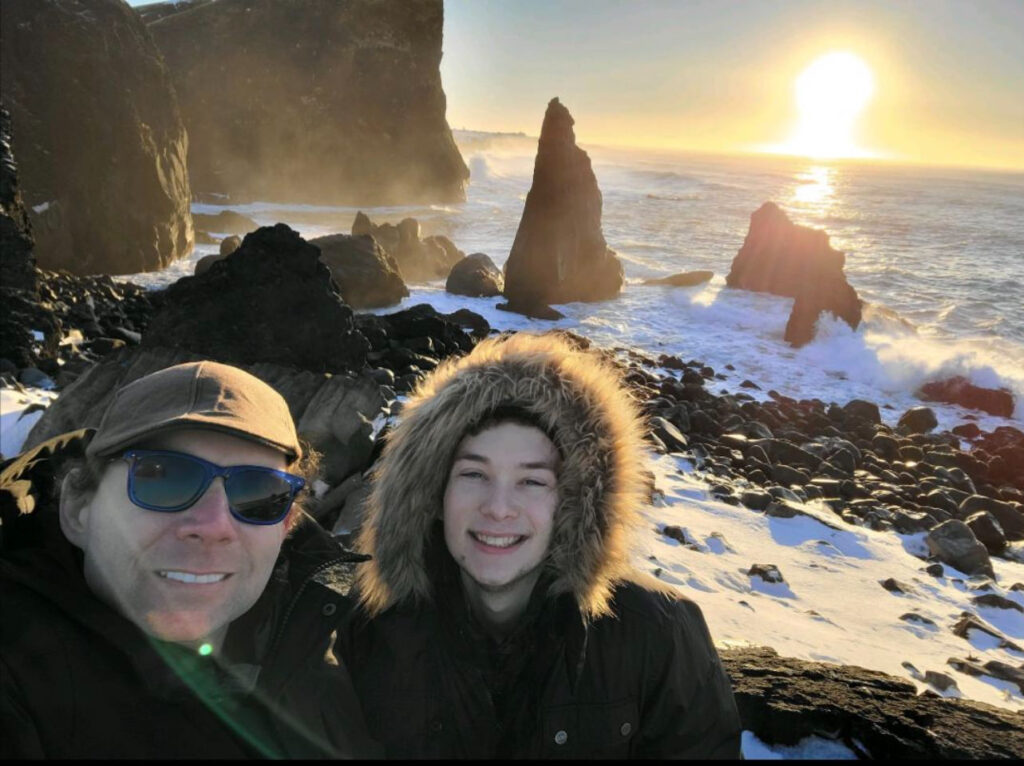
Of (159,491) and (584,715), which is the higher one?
(159,491)

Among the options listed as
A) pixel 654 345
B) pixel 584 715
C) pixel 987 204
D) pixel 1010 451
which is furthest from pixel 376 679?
pixel 987 204

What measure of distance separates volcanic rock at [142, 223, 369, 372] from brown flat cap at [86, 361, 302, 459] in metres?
5.49

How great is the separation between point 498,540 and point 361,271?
15.0m

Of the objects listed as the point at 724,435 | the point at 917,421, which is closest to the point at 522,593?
the point at 724,435

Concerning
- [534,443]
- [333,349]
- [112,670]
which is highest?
[534,443]

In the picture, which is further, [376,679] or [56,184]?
[56,184]

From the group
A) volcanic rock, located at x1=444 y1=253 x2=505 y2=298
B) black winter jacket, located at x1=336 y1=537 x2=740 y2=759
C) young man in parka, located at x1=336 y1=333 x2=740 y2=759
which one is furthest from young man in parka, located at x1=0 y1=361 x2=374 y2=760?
volcanic rock, located at x1=444 y1=253 x2=505 y2=298

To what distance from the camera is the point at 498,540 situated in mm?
2104

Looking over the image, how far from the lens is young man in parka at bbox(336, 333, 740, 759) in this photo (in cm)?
196

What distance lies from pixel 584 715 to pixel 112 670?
4.04 feet

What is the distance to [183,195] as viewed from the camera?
24.6 meters

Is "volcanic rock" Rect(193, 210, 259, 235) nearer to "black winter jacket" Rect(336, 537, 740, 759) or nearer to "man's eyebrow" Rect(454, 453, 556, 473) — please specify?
"man's eyebrow" Rect(454, 453, 556, 473)

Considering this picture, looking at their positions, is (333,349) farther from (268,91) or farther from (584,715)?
(268,91)

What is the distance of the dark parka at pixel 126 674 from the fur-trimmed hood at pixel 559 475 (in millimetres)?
488
